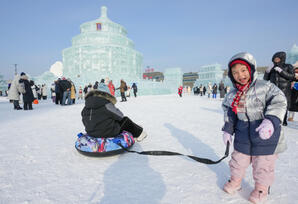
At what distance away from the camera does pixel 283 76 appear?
3447 mm

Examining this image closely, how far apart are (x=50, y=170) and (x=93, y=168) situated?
51 centimetres

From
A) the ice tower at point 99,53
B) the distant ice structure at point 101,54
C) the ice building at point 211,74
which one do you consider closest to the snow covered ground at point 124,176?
the distant ice structure at point 101,54

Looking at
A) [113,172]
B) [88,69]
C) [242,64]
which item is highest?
[88,69]

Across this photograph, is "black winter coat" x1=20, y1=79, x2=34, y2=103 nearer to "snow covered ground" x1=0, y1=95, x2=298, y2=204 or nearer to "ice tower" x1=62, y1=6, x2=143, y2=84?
"snow covered ground" x1=0, y1=95, x2=298, y2=204

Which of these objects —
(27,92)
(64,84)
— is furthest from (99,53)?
(27,92)

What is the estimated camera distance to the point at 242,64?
4.70 ft

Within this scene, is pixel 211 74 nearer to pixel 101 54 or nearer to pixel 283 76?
pixel 101 54

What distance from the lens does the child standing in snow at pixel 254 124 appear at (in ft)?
4.32

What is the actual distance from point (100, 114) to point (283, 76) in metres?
3.69

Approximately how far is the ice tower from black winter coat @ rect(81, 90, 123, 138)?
32.8 meters

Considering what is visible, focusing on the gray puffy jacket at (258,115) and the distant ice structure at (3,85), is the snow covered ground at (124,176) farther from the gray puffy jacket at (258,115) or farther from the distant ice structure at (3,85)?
the distant ice structure at (3,85)

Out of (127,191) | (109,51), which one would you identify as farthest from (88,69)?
(127,191)

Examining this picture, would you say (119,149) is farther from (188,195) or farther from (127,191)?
(188,195)

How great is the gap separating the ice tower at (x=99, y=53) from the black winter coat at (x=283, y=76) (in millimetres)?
31616
